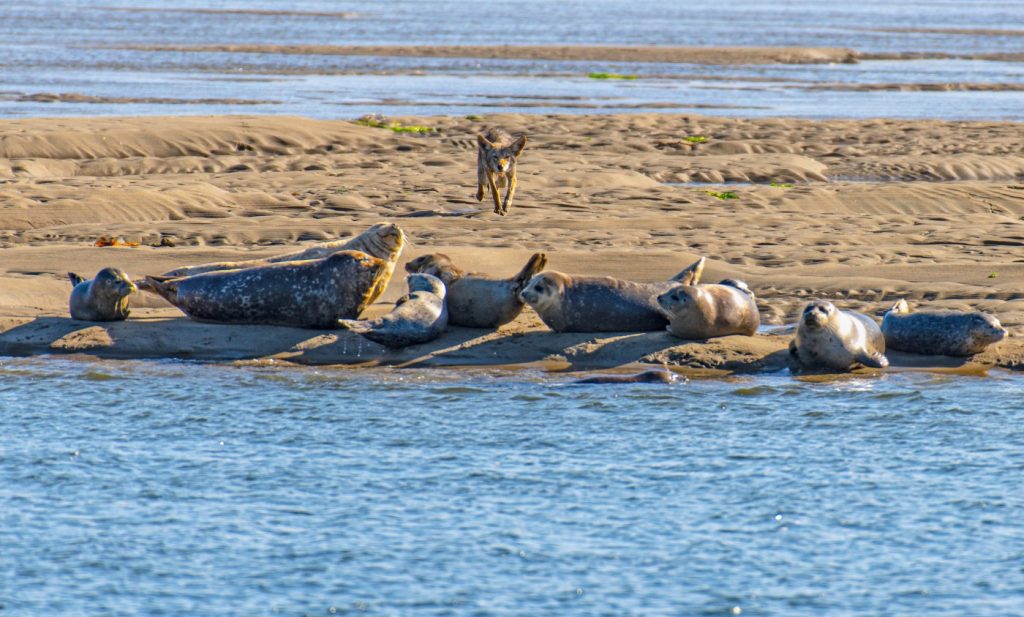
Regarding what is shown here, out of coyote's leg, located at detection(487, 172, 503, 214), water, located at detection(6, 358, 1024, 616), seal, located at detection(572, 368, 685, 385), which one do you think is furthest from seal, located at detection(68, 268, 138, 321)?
coyote's leg, located at detection(487, 172, 503, 214)

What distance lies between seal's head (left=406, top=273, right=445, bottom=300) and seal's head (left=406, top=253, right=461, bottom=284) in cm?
8

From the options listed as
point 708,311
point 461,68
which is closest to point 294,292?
point 708,311

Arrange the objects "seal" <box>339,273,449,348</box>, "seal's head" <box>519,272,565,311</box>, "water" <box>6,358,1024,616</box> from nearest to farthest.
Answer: "water" <box>6,358,1024,616</box> → "seal" <box>339,273,449,348</box> → "seal's head" <box>519,272,565,311</box>

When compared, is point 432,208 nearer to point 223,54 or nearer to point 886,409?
point 886,409

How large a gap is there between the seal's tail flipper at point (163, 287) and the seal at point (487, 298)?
1536 millimetres

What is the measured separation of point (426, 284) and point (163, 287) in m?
1.51

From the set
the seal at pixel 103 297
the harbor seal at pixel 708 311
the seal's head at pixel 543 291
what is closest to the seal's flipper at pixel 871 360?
the harbor seal at pixel 708 311

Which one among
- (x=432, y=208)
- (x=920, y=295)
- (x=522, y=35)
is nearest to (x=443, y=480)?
(x=920, y=295)

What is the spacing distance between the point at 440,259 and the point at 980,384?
3.05m

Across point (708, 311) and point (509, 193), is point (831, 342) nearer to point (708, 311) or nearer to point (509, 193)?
point (708, 311)

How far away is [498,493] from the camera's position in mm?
5930

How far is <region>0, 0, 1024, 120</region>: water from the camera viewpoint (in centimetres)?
2192

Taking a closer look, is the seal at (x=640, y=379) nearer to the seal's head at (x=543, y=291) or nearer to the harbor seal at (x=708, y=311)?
the harbor seal at (x=708, y=311)

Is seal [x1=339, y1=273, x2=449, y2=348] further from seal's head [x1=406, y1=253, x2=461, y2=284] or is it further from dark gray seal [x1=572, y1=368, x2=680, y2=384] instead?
dark gray seal [x1=572, y1=368, x2=680, y2=384]
